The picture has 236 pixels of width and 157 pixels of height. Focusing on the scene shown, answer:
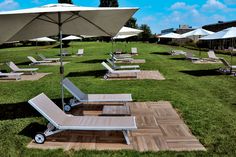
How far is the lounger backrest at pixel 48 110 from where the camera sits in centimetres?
580

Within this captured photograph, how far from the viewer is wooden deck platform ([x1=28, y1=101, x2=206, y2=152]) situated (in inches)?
218

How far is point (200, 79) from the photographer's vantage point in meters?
13.7

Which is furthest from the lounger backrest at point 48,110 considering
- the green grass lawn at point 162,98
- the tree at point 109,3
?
the tree at point 109,3

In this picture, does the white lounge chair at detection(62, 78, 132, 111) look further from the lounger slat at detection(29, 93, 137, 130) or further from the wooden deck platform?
the lounger slat at detection(29, 93, 137, 130)

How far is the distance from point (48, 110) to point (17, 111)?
269 centimetres

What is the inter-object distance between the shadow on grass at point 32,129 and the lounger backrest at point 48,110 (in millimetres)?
695

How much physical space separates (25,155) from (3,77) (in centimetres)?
1098

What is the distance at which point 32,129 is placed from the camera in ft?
22.0

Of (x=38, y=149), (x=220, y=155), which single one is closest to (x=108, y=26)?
(x=38, y=149)

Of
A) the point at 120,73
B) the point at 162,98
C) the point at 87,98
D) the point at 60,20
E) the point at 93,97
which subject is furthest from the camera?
the point at 120,73

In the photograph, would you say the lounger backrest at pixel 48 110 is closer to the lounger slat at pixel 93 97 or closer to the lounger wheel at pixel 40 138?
the lounger wheel at pixel 40 138

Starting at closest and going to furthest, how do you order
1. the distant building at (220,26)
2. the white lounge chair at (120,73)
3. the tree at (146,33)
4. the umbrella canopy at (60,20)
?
the umbrella canopy at (60,20) < the white lounge chair at (120,73) < the distant building at (220,26) < the tree at (146,33)

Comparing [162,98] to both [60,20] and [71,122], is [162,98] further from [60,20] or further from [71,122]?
[71,122]

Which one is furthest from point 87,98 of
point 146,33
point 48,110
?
point 146,33
